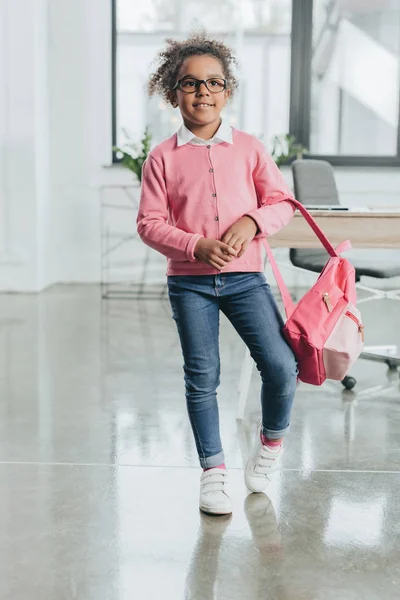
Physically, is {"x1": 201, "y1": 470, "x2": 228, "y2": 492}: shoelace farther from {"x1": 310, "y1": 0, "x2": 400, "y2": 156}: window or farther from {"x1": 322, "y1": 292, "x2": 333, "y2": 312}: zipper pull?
{"x1": 310, "y1": 0, "x2": 400, "y2": 156}: window

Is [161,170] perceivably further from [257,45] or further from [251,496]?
[257,45]

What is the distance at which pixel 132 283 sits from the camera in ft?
20.3

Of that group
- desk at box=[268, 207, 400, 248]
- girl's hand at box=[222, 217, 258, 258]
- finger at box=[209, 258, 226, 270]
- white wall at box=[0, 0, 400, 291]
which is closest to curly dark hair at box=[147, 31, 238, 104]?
girl's hand at box=[222, 217, 258, 258]

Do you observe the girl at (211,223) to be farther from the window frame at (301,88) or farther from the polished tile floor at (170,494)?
the window frame at (301,88)

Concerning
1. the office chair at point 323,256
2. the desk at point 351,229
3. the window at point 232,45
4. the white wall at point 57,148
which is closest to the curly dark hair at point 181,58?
the desk at point 351,229

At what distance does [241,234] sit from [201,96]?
328 mm

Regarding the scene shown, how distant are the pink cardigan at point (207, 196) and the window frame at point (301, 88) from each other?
14.5 ft

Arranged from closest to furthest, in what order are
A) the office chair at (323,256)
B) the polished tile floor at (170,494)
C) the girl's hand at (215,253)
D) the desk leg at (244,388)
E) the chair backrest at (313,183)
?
the polished tile floor at (170,494), the girl's hand at (215,253), the desk leg at (244,388), the office chair at (323,256), the chair backrest at (313,183)

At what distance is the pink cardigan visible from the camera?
6.11 ft

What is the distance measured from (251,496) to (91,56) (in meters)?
4.66

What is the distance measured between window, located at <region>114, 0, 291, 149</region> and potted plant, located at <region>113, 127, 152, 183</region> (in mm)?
146

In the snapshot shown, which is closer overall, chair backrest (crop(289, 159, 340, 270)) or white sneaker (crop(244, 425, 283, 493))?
white sneaker (crop(244, 425, 283, 493))

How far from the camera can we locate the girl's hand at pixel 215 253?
176cm

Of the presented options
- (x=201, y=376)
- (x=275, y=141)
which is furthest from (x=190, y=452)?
(x=275, y=141)
